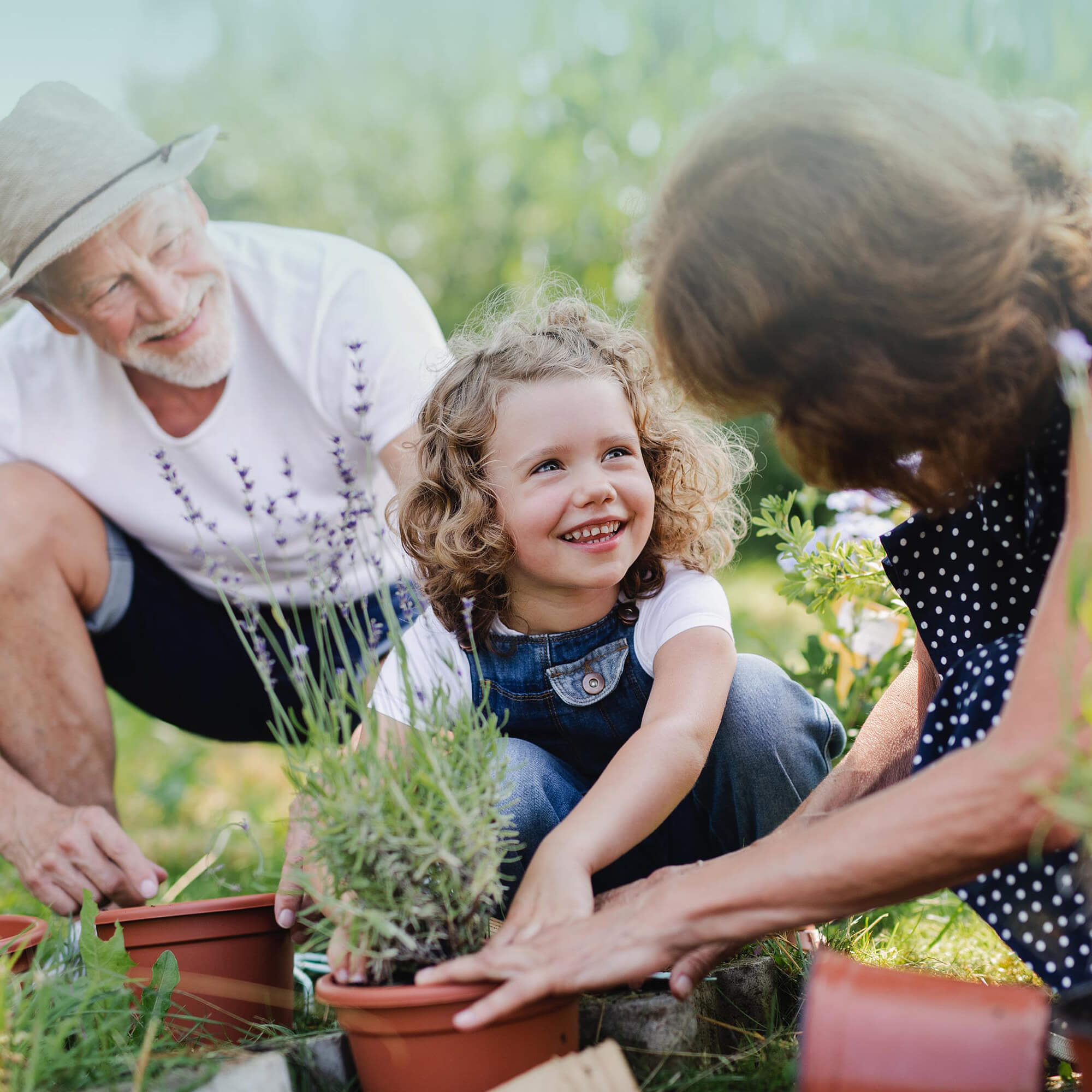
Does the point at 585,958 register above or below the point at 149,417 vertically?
below

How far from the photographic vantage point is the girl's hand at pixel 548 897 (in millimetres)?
1539

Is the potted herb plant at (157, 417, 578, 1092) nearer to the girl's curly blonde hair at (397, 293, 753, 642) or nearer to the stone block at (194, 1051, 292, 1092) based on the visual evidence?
the stone block at (194, 1051, 292, 1092)

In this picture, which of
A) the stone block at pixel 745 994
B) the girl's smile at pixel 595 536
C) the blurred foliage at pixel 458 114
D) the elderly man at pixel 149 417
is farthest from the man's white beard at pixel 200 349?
the blurred foliage at pixel 458 114

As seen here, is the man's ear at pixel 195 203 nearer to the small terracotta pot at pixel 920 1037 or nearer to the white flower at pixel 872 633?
the white flower at pixel 872 633

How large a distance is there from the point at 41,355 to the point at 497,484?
1487 mm

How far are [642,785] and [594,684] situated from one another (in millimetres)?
501

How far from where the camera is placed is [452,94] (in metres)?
13.1

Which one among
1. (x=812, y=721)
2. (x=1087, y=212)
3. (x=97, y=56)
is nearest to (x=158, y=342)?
(x=812, y=721)

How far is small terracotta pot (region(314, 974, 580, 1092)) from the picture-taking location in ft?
4.74

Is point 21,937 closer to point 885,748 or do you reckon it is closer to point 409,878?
point 409,878

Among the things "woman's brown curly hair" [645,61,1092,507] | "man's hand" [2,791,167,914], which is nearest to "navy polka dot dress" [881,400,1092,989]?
"woman's brown curly hair" [645,61,1092,507]

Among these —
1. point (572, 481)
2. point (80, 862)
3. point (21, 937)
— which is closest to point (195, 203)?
point (572, 481)

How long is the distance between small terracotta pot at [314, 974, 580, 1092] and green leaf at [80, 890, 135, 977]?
45cm

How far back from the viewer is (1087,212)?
1520mm
